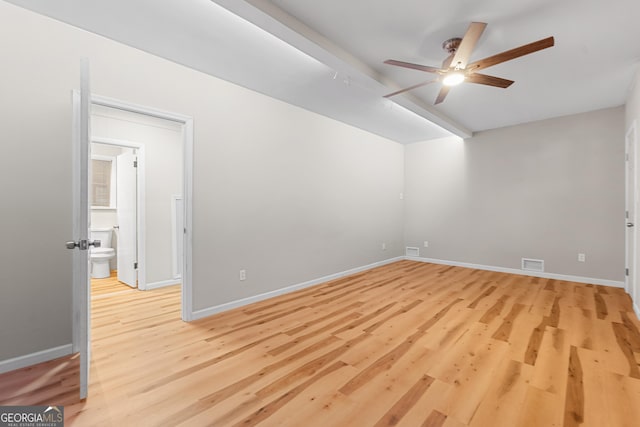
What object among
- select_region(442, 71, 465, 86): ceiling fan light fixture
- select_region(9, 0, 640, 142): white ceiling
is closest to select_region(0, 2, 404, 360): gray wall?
select_region(9, 0, 640, 142): white ceiling

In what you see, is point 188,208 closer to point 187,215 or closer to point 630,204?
point 187,215

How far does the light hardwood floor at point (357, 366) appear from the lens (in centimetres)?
161

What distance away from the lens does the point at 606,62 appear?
2941mm

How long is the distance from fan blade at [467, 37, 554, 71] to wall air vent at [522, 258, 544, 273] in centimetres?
395

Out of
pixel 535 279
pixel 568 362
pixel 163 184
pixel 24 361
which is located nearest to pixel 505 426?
pixel 568 362

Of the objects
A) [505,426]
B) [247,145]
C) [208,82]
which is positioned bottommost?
[505,426]

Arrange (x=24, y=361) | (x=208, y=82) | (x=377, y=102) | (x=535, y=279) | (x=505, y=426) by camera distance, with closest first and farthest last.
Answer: (x=505, y=426) → (x=24, y=361) → (x=208, y=82) → (x=377, y=102) → (x=535, y=279)

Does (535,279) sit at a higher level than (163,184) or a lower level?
lower

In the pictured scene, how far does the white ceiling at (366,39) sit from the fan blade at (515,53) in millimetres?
281

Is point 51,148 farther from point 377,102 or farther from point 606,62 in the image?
point 606,62

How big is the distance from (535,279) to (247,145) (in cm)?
501

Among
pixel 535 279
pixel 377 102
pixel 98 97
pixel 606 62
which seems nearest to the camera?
pixel 98 97

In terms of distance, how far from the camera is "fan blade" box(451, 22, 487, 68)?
2082 mm

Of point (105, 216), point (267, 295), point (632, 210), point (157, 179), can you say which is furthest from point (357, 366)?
point (105, 216)
